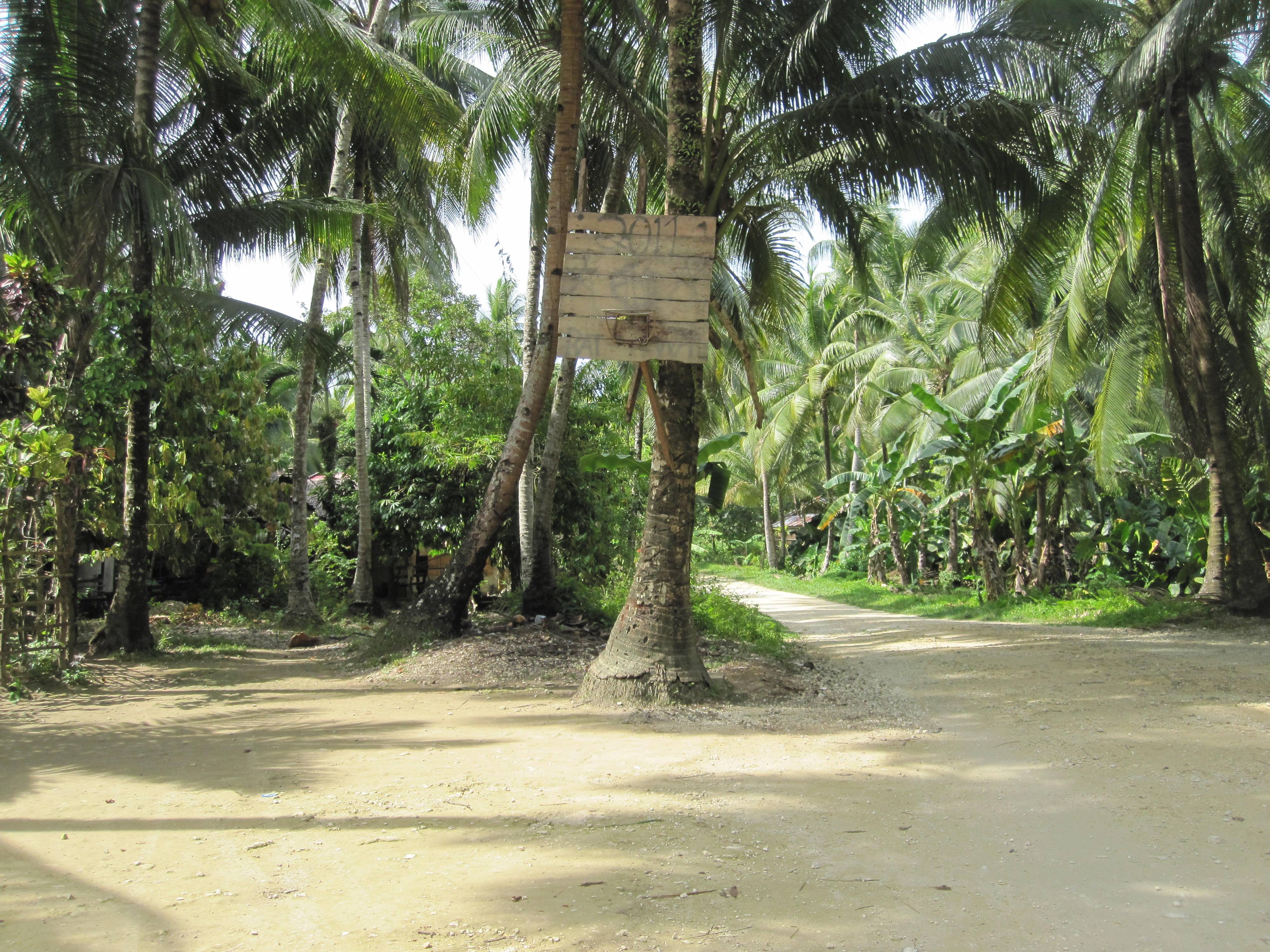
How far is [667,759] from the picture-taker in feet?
17.3

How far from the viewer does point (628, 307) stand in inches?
253

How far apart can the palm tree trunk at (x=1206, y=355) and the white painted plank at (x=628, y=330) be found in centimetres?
818

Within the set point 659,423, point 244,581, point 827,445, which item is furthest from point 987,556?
point 244,581

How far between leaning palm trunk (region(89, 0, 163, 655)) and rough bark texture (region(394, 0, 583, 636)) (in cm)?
265

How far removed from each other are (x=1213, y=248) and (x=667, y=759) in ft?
40.3

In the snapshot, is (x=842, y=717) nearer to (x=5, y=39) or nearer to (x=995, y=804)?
(x=995, y=804)

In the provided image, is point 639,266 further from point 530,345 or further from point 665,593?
point 530,345

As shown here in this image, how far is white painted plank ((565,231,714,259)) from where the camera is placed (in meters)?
6.51

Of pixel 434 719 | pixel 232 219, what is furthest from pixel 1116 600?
pixel 232 219

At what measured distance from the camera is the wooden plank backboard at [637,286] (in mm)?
6387

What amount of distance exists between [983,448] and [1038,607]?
256 cm

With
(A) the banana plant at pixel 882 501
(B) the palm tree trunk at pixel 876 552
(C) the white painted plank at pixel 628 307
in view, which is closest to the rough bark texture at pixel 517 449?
(C) the white painted plank at pixel 628 307

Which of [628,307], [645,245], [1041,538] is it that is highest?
[645,245]

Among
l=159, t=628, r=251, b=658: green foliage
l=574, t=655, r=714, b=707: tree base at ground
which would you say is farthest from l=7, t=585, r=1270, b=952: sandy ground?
l=159, t=628, r=251, b=658: green foliage
